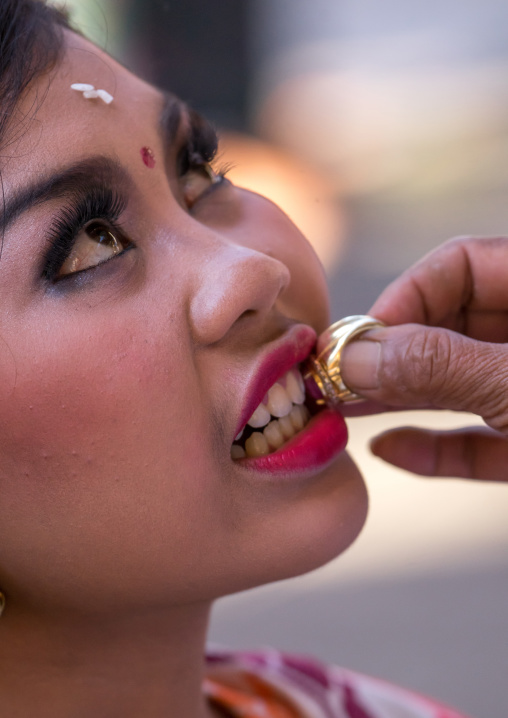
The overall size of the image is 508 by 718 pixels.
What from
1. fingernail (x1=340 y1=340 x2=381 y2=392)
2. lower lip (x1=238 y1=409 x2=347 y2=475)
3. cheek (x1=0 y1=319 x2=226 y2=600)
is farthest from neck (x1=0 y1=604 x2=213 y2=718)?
fingernail (x1=340 y1=340 x2=381 y2=392)

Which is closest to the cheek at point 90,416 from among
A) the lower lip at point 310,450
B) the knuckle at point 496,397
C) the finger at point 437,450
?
the lower lip at point 310,450

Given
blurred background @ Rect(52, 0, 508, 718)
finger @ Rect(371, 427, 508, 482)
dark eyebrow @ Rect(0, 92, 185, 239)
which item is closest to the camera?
dark eyebrow @ Rect(0, 92, 185, 239)

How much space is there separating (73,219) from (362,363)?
13.7 inches

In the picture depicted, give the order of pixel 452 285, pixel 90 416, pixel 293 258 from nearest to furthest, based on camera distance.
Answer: pixel 90 416
pixel 293 258
pixel 452 285

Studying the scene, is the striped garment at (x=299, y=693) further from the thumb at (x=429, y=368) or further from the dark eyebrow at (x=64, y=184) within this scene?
the dark eyebrow at (x=64, y=184)

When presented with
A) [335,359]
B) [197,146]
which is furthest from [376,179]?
[335,359]

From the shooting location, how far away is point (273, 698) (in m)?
1.14

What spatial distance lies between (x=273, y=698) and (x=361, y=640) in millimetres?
833

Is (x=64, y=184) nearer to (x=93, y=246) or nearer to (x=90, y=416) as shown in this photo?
(x=93, y=246)

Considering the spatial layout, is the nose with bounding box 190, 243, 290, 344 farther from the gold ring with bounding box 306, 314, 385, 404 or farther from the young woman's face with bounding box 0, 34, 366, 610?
the gold ring with bounding box 306, 314, 385, 404

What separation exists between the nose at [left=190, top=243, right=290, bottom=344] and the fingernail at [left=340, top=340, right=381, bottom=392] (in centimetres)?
12

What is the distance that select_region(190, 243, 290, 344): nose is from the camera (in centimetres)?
75

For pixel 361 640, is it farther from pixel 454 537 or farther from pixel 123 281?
pixel 123 281

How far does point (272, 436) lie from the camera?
0.85 m
